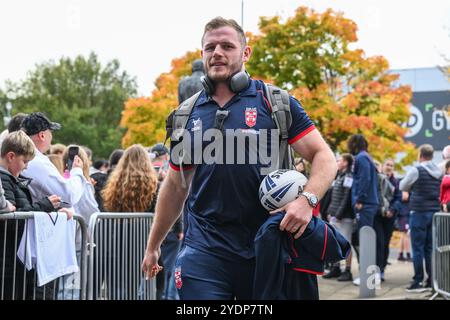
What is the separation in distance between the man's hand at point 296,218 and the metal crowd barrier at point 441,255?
5745 millimetres

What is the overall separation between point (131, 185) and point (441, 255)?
4132 millimetres

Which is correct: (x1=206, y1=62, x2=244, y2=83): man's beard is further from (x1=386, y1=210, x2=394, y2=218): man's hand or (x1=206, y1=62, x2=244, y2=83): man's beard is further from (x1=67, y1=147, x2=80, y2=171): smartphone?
(x1=386, y1=210, x2=394, y2=218): man's hand

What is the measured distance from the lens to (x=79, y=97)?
58.3 metres

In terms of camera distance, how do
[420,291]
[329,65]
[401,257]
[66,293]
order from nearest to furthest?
[66,293], [420,291], [401,257], [329,65]

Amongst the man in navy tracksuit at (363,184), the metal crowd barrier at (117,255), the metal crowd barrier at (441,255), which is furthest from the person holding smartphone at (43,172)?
the man in navy tracksuit at (363,184)

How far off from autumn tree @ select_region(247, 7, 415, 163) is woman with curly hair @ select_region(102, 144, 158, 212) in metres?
17.6

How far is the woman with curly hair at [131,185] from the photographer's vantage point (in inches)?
300

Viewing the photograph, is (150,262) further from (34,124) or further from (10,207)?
(34,124)
